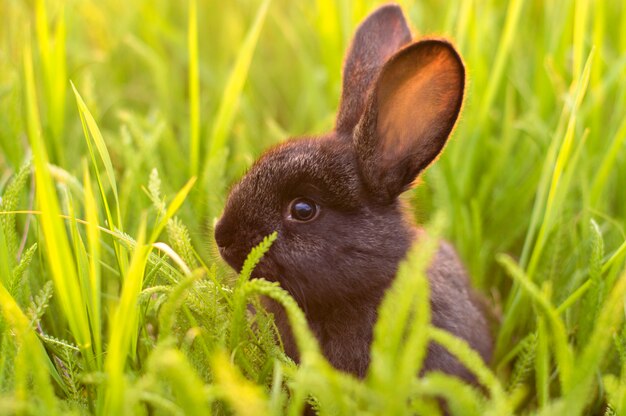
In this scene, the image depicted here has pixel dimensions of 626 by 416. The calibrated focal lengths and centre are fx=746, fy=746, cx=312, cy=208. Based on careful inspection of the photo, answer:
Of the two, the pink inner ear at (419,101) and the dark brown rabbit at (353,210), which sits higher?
the pink inner ear at (419,101)

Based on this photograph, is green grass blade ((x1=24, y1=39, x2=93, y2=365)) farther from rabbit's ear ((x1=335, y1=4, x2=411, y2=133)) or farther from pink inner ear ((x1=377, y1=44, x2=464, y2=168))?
rabbit's ear ((x1=335, y1=4, x2=411, y2=133))

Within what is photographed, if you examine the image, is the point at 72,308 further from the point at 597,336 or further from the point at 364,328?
the point at 597,336

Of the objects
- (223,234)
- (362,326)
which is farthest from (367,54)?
(362,326)

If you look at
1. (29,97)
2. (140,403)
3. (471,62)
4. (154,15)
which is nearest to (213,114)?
(154,15)

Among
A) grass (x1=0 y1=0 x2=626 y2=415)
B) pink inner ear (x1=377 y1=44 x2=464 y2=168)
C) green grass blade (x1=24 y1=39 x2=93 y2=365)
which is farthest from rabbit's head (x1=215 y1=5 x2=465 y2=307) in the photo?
green grass blade (x1=24 y1=39 x2=93 y2=365)

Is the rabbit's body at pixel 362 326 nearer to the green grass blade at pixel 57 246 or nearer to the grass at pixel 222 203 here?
the grass at pixel 222 203

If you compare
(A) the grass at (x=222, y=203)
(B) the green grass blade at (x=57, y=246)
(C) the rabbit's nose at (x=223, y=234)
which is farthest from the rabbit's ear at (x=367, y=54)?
A: (B) the green grass blade at (x=57, y=246)
